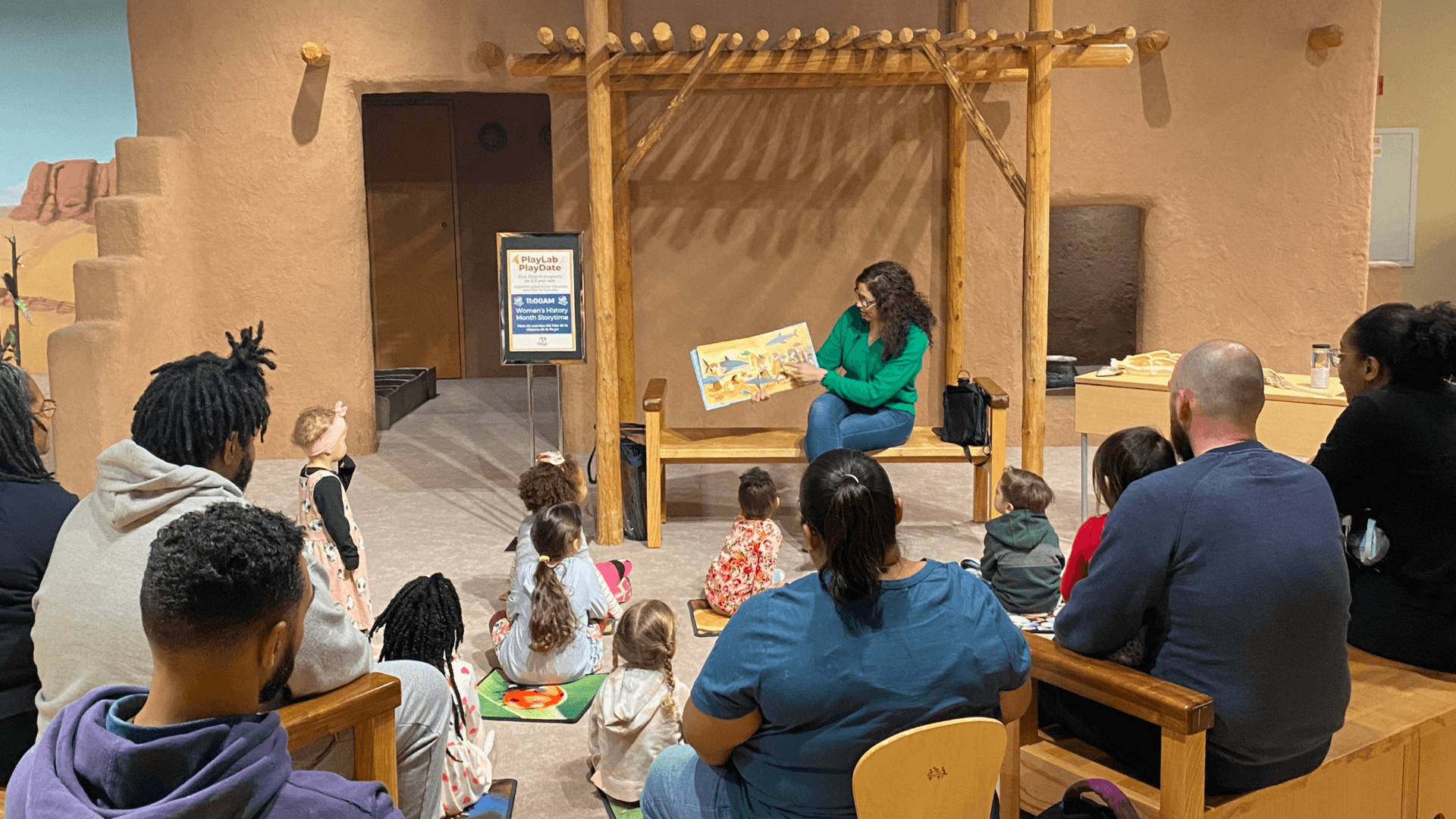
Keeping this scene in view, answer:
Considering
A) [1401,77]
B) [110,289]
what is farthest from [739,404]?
[1401,77]

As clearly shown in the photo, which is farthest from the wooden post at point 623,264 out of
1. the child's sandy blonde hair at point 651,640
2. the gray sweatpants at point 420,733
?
the gray sweatpants at point 420,733

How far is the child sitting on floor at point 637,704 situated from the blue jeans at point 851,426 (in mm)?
2936

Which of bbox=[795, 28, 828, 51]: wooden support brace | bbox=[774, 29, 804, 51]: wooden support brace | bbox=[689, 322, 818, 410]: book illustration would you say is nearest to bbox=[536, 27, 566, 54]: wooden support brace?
bbox=[774, 29, 804, 51]: wooden support brace

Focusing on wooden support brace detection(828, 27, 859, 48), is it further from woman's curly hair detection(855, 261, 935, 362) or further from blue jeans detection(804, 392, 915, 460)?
blue jeans detection(804, 392, 915, 460)

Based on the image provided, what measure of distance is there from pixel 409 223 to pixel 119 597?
11.4 m

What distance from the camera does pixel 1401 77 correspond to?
1343 centimetres

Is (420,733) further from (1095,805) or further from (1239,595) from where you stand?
(1239,595)

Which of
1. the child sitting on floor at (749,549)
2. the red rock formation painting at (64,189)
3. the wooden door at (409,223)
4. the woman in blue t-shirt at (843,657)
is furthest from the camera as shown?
the wooden door at (409,223)

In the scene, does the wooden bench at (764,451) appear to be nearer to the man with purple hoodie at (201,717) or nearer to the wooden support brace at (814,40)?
the wooden support brace at (814,40)

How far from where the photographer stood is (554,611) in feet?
15.8

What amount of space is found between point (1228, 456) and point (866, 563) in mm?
1016

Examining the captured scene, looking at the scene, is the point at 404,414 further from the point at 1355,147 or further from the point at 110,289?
the point at 1355,147

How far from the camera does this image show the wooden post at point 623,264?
8.75 meters

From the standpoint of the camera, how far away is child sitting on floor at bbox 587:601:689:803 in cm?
398
